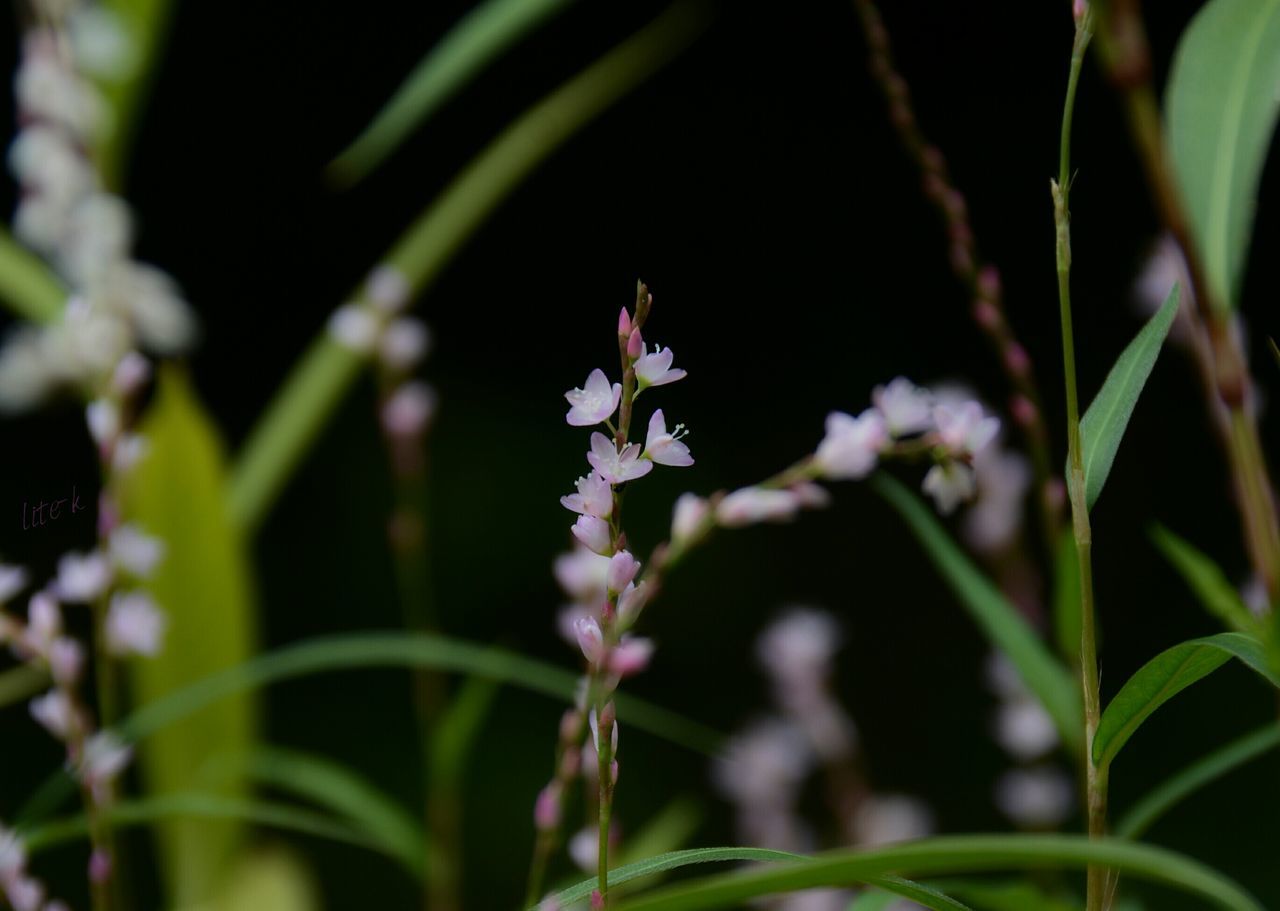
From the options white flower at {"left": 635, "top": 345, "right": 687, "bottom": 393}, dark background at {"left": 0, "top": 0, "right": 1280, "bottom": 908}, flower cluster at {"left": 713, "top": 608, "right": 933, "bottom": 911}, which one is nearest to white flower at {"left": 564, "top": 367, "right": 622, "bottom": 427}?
white flower at {"left": 635, "top": 345, "right": 687, "bottom": 393}

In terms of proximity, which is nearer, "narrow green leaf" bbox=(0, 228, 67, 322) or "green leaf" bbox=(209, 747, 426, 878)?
"green leaf" bbox=(209, 747, 426, 878)

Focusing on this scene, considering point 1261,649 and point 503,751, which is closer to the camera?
point 1261,649

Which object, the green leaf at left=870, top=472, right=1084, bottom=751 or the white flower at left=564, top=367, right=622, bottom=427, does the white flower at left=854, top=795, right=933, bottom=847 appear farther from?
the white flower at left=564, top=367, right=622, bottom=427

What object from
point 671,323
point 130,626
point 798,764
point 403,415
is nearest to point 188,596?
point 403,415

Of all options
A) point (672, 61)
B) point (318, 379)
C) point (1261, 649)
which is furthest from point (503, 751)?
point (1261, 649)

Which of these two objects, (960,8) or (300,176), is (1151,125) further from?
(300,176)

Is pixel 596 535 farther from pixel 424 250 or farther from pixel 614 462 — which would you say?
pixel 424 250
